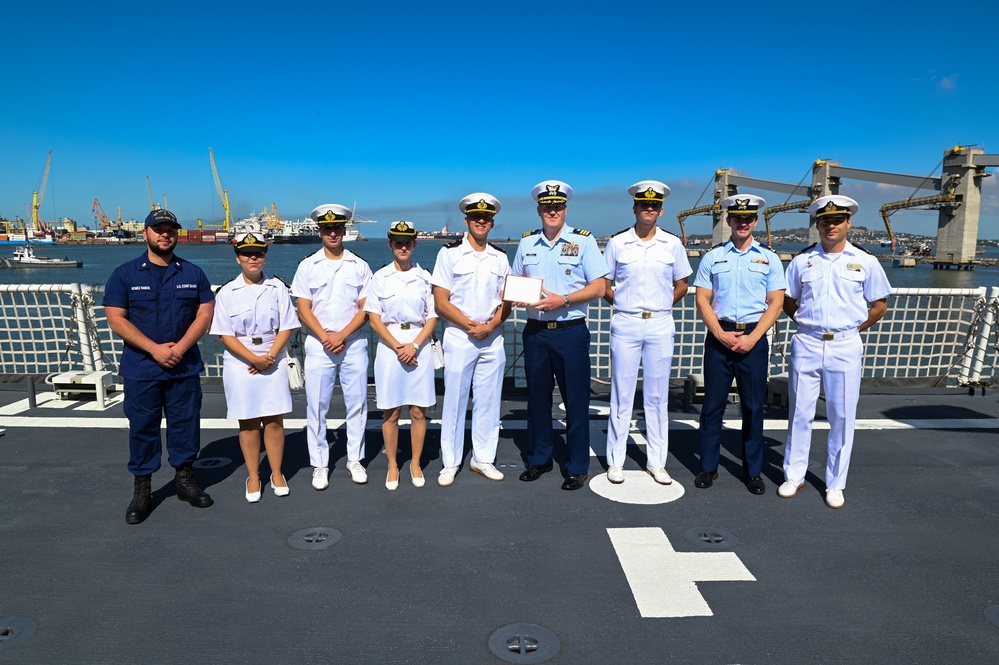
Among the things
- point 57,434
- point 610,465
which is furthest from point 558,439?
point 57,434

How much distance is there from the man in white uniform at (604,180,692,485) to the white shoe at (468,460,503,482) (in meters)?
0.71

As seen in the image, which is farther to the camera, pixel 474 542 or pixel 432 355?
pixel 432 355

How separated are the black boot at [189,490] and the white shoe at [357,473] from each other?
0.80m

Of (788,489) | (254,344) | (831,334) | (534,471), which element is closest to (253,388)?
(254,344)

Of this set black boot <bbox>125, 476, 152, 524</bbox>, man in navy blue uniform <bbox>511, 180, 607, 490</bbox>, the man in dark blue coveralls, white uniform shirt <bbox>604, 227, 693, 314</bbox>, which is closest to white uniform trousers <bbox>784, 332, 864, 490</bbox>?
white uniform shirt <bbox>604, 227, 693, 314</bbox>

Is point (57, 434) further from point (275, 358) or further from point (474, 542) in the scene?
point (474, 542)

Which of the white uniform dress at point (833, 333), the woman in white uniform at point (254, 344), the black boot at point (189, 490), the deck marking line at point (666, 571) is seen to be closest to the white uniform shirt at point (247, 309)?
the woman in white uniform at point (254, 344)

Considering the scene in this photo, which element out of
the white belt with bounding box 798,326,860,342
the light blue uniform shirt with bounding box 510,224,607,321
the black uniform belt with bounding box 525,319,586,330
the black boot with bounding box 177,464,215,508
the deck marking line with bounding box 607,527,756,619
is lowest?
the deck marking line with bounding box 607,527,756,619

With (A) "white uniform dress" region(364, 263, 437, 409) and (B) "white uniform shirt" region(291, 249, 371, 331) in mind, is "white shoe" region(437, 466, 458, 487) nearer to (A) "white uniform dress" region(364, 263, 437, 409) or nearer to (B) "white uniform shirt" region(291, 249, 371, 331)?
(A) "white uniform dress" region(364, 263, 437, 409)

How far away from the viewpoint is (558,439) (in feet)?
15.7

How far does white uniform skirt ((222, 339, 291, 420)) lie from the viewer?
340cm

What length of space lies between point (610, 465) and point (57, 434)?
4.22 m

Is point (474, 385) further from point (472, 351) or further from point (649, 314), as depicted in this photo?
point (649, 314)

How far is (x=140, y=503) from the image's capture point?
325cm
